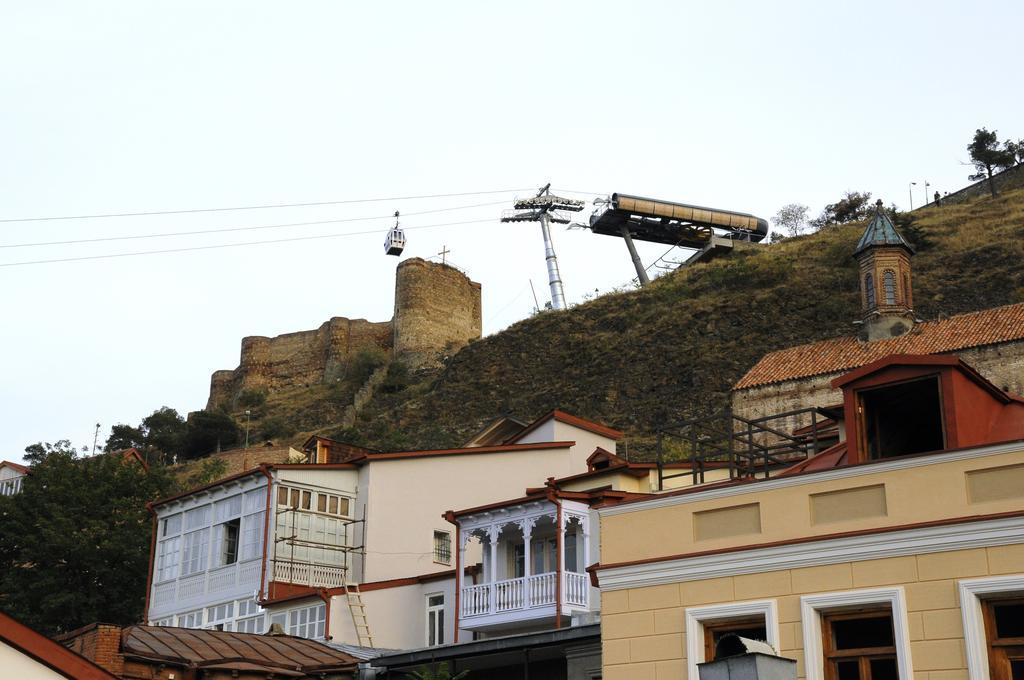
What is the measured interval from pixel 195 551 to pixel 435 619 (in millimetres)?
7859

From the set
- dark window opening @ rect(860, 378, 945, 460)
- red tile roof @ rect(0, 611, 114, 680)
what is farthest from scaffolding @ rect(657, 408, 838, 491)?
red tile roof @ rect(0, 611, 114, 680)

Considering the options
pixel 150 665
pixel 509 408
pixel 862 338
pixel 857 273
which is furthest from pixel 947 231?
pixel 150 665

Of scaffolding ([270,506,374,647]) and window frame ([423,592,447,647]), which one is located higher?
scaffolding ([270,506,374,647])

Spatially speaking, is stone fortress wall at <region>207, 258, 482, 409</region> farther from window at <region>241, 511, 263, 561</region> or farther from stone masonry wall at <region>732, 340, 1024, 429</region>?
window at <region>241, 511, 263, 561</region>

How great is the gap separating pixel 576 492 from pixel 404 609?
5.19 metres

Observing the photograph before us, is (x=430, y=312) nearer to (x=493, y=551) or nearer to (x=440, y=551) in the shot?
(x=440, y=551)

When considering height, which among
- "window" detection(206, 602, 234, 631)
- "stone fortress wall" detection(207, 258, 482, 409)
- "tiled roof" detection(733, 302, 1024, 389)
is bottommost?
"window" detection(206, 602, 234, 631)

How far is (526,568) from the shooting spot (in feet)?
81.5

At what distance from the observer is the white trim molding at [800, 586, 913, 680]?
471 inches

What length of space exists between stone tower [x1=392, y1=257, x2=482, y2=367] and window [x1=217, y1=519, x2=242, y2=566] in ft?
159

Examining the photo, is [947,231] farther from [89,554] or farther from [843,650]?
[843,650]

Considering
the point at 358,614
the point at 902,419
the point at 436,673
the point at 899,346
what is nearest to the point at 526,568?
the point at 358,614

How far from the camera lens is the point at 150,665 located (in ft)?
59.4

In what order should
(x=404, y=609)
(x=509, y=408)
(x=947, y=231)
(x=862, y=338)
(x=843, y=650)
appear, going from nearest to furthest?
(x=843, y=650) < (x=404, y=609) < (x=862, y=338) < (x=509, y=408) < (x=947, y=231)
